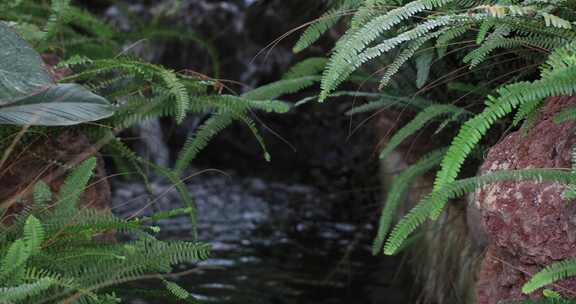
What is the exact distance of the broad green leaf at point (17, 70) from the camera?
215cm

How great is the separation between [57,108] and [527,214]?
1.39 metres

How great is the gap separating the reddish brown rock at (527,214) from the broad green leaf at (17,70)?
1.29m

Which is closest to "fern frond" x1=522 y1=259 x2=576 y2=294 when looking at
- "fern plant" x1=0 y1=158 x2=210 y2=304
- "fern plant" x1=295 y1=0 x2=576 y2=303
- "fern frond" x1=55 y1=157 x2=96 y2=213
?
"fern plant" x1=295 y1=0 x2=576 y2=303

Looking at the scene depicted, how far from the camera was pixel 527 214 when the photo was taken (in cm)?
198

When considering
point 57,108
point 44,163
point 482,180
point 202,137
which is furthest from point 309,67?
point 482,180

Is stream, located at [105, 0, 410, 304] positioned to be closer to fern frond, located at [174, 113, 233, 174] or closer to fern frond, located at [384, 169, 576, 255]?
fern frond, located at [174, 113, 233, 174]

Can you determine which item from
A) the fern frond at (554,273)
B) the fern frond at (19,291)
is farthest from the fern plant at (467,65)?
the fern frond at (19,291)

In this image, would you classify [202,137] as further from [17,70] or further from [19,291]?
[19,291]

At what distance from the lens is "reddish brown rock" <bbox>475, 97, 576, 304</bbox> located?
1.92 metres

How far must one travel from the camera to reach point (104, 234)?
2953 millimetres

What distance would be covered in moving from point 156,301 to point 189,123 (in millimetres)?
2955

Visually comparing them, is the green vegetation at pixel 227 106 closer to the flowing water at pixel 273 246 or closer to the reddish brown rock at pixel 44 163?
the reddish brown rock at pixel 44 163

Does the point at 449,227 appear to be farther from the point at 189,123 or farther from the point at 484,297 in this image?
the point at 189,123

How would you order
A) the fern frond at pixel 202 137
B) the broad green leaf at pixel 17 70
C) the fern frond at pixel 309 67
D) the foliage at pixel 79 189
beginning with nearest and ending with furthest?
the foliage at pixel 79 189, the broad green leaf at pixel 17 70, the fern frond at pixel 202 137, the fern frond at pixel 309 67
